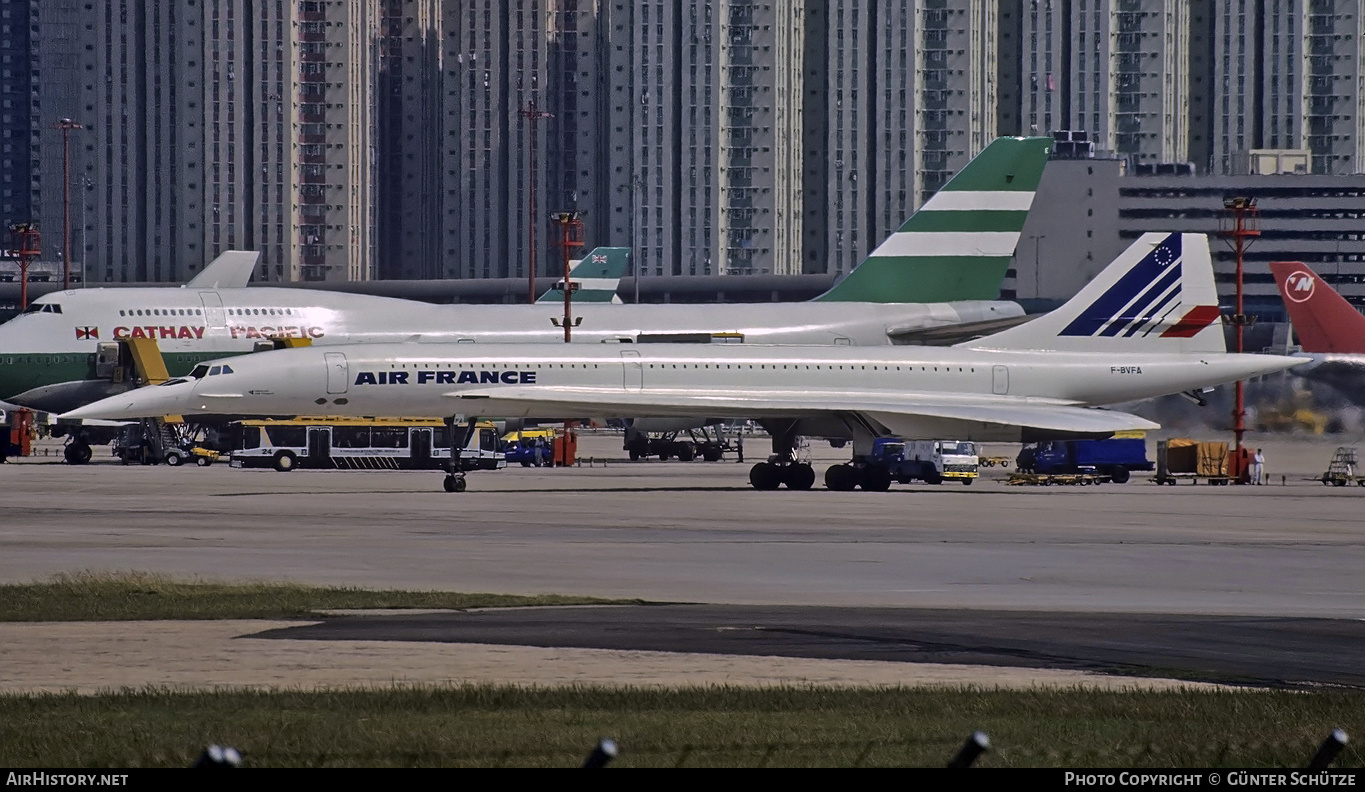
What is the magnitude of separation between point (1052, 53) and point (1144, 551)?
572 feet

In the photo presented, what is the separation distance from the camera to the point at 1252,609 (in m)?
20.6

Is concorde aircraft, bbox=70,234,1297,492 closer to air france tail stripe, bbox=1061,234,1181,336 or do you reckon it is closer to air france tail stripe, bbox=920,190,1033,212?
air france tail stripe, bbox=1061,234,1181,336

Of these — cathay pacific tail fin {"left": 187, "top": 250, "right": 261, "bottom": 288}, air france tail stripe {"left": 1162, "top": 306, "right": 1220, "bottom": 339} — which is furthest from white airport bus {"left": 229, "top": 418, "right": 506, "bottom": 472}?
cathay pacific tail fin {"left": 187, "top": 250, "right": 261, "bottom": 288}

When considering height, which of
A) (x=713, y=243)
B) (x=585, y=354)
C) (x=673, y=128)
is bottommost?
(x=585, y=354)

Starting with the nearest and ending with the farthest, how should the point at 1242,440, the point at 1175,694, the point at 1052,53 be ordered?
the point at 1175,694 < the point at 1242,440 < the point at 1052,53

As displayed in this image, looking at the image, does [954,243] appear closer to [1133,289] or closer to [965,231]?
[965,231]

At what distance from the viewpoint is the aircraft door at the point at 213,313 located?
6347 centimetres

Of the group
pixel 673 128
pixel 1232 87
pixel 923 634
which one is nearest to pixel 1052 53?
pixel 1232 87

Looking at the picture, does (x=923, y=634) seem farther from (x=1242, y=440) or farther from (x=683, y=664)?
(x=1242, y=440)

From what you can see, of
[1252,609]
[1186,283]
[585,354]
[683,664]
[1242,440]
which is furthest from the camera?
[1242,440]

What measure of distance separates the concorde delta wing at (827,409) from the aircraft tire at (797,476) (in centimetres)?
151

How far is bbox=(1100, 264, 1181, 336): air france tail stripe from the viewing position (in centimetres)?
5059

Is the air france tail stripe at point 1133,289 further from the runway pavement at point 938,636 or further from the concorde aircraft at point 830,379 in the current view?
the runway pavement at point 938,636

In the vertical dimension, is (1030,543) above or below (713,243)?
below
